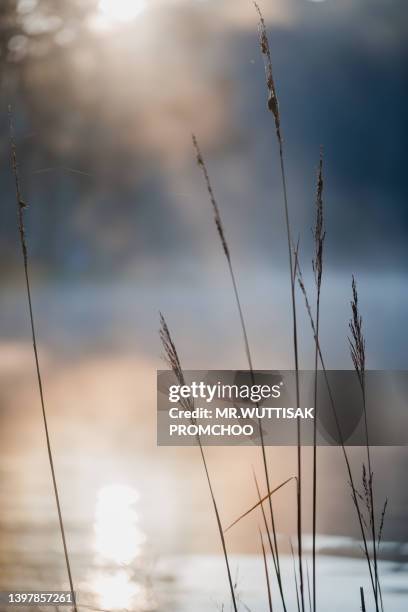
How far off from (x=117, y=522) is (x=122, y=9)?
138 centimetres

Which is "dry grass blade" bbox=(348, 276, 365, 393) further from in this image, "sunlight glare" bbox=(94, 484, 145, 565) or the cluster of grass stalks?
"sunlight glare" bbox=(94, 484, 145, 565)

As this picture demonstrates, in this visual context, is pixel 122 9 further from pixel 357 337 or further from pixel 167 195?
pixel 357 337

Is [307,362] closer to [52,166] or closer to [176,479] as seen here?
[176,479]

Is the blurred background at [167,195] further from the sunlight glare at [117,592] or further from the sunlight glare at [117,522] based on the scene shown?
the sunlight glare at [117,592]

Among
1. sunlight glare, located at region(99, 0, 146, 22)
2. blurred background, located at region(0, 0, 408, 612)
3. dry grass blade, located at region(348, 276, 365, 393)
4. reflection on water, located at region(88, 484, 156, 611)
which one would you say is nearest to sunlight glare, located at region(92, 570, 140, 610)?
reflection on water, located at region(88, 484, 156, 611)

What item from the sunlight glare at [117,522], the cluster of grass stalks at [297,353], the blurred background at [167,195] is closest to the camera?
the cluster of grass stalks at [297,353]

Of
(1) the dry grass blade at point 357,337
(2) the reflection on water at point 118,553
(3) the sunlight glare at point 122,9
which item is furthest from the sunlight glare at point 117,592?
(3) the sunlight glare at point 122,9

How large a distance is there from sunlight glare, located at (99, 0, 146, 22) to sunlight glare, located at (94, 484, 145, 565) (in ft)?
4.21

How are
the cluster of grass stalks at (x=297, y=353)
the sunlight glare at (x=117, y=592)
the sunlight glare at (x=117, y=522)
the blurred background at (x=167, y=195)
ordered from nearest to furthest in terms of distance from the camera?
the cluster of grass stalks at (x=297, y=353) → the sunlight glare at (x=117, y=592) → the sunlight glare at (x=117, y=522) → the blurred background at (x=167, y=195)

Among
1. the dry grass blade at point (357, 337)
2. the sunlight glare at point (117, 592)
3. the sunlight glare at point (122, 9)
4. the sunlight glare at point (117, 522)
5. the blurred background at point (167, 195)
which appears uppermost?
the sunlight glare at point (122, 9)

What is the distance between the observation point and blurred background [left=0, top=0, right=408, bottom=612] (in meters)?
1.97

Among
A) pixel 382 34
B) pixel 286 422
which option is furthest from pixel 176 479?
pixel 382 34

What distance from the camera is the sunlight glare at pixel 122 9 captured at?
2.09m

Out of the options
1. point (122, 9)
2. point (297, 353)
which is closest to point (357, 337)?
point (297, 353)
